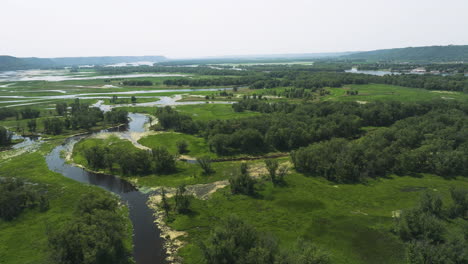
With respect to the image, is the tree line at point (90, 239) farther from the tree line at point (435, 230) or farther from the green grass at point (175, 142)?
the tree line at point (435, 230)

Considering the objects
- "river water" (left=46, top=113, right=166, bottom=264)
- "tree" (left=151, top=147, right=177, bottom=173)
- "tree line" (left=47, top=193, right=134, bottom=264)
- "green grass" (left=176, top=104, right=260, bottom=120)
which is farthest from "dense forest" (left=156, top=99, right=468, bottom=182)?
"tree line" (left=47, top=193, right=134, bottom=264)

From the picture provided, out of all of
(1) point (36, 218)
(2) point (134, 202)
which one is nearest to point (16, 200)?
(1) point (36, 218)

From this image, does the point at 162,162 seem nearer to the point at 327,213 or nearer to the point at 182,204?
the point at 182,204

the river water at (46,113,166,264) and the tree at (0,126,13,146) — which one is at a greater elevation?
the tree at (0,126,13,146)

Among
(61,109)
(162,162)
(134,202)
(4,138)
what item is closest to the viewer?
(134,202)

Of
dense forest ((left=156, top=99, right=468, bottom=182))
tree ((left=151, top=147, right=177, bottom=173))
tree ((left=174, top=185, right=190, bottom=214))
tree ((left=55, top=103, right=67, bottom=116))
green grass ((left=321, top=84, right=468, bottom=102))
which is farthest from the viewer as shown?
green grass ((left=321, top=84, right=468, bottom=102))

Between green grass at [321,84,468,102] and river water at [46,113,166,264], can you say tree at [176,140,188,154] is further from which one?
green grass at [321,84,468,102]
